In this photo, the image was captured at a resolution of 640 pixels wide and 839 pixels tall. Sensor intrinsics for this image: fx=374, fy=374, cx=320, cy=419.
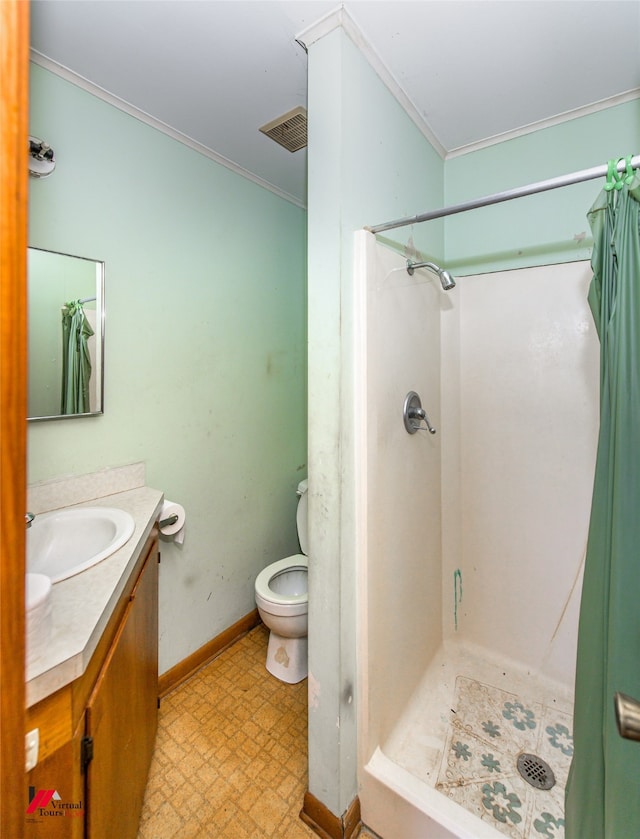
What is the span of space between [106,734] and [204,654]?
111 centimetres

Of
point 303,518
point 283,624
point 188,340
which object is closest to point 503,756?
point 283,624

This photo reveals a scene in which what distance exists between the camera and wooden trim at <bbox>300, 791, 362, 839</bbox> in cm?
113

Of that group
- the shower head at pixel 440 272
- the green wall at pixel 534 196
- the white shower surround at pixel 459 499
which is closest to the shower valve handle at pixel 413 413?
the white shower surround at pixel 459 499

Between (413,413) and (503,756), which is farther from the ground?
(413,413)

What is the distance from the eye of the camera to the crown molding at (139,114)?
125 cm

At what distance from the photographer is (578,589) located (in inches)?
62.5

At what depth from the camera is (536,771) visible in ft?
4.26

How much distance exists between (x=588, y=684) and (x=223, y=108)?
86.8 inches

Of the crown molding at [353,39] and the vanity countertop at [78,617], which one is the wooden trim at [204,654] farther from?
the crown molding at [353,39]

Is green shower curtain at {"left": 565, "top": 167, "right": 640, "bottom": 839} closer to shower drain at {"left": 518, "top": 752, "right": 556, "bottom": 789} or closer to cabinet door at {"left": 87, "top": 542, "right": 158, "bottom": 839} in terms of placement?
shower drain at {"left": 518, "top": 752, "right": 556, "bottom": 789}

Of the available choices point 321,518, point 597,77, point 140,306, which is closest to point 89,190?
point 140,306

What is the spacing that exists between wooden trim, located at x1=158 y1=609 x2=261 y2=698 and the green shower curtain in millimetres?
1494

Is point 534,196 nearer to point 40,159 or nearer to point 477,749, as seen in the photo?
point 40,159

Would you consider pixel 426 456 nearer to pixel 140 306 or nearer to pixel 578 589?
pixel 578 589
